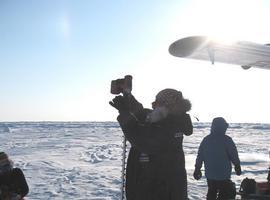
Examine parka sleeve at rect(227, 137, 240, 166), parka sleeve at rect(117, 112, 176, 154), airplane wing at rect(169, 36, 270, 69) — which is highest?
airplane wing at rect(169, 36, 270, 69)

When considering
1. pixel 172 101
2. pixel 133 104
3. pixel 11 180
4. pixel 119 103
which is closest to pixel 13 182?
pixel 11 180

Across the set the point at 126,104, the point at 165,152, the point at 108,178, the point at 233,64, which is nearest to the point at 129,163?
the point at 165,152

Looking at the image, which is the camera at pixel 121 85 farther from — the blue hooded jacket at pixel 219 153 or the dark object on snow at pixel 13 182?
the blue hooded jacket at pixel 219 153

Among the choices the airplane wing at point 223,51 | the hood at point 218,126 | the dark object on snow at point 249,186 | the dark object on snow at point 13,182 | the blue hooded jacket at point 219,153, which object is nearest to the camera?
the airplane wing at point 223,51

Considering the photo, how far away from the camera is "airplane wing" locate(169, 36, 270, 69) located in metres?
3.35

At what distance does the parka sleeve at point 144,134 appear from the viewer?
2.30m

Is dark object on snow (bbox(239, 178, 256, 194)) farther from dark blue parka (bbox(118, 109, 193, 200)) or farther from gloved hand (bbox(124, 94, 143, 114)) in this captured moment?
gloved hand (bbox(124, 94, 143, 114))

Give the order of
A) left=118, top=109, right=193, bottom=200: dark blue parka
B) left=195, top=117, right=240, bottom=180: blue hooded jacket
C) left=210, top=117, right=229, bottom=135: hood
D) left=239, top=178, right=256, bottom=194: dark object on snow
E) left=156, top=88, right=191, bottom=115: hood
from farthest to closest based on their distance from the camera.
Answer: left=210, top=117, right=229, bottom=135: hood
left=195, top=117, right=240, bottom=180: blue hooded jacket
left=239, top=178, right=256, bottom=194: dark object on snow
left=156, top=88, right=191, bottom=115: hood
left=118, top=109, right=193, bottom=200: dark blue parka

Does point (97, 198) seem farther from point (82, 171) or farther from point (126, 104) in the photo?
point (126, 104)

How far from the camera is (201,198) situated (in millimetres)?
7832

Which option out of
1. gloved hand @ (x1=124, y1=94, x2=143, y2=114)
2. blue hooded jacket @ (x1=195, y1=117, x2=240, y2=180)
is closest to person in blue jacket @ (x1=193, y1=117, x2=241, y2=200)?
blue hooded jacket @ (x1=195, y1=117, x2=240, y2=180)

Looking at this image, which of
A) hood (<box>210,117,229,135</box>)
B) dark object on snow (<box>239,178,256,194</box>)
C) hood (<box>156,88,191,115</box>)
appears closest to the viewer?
hood (<box>156,88,191,115</box>)

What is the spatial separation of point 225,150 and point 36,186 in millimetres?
5666

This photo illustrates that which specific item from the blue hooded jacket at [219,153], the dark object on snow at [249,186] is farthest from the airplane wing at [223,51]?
the dark object on snow at [249,186]
